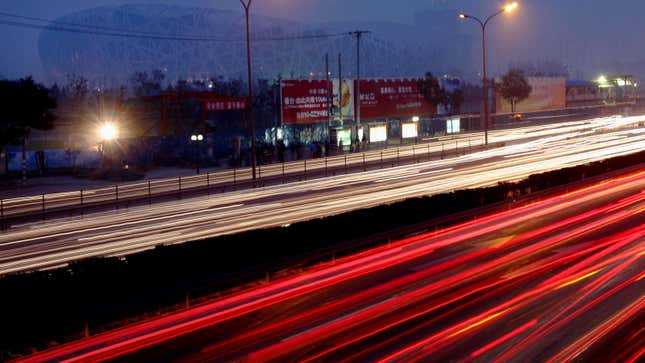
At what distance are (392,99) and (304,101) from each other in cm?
1239

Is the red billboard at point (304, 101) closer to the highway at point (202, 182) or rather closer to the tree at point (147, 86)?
the highway at point (202, 182)

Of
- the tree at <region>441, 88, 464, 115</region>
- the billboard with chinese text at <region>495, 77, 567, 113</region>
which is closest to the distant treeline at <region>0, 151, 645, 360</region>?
the tree at <region>441, 88, 464, 115</region>

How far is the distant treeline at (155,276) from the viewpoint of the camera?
11.5 metres

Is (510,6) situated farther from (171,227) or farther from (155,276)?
(155,276)

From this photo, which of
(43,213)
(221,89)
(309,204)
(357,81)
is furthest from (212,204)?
(221,89)

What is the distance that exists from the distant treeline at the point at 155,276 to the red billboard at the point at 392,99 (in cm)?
4811

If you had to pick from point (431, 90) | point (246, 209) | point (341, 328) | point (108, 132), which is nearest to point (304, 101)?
point (108, 132)

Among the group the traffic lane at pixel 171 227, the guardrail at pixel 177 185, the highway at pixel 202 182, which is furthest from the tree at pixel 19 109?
the traffic lane at pixel 171 227

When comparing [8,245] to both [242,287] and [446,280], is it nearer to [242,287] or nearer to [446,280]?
[242,287]

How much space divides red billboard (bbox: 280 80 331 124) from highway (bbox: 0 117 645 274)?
575 inches

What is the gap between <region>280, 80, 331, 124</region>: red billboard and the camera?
59.9 m

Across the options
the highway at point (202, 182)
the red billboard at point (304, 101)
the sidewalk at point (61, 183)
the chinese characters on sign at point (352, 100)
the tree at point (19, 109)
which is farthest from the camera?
the chinese characters on sign at point (352, 100)

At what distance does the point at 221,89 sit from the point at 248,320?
85624mm

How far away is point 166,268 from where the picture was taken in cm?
1447
